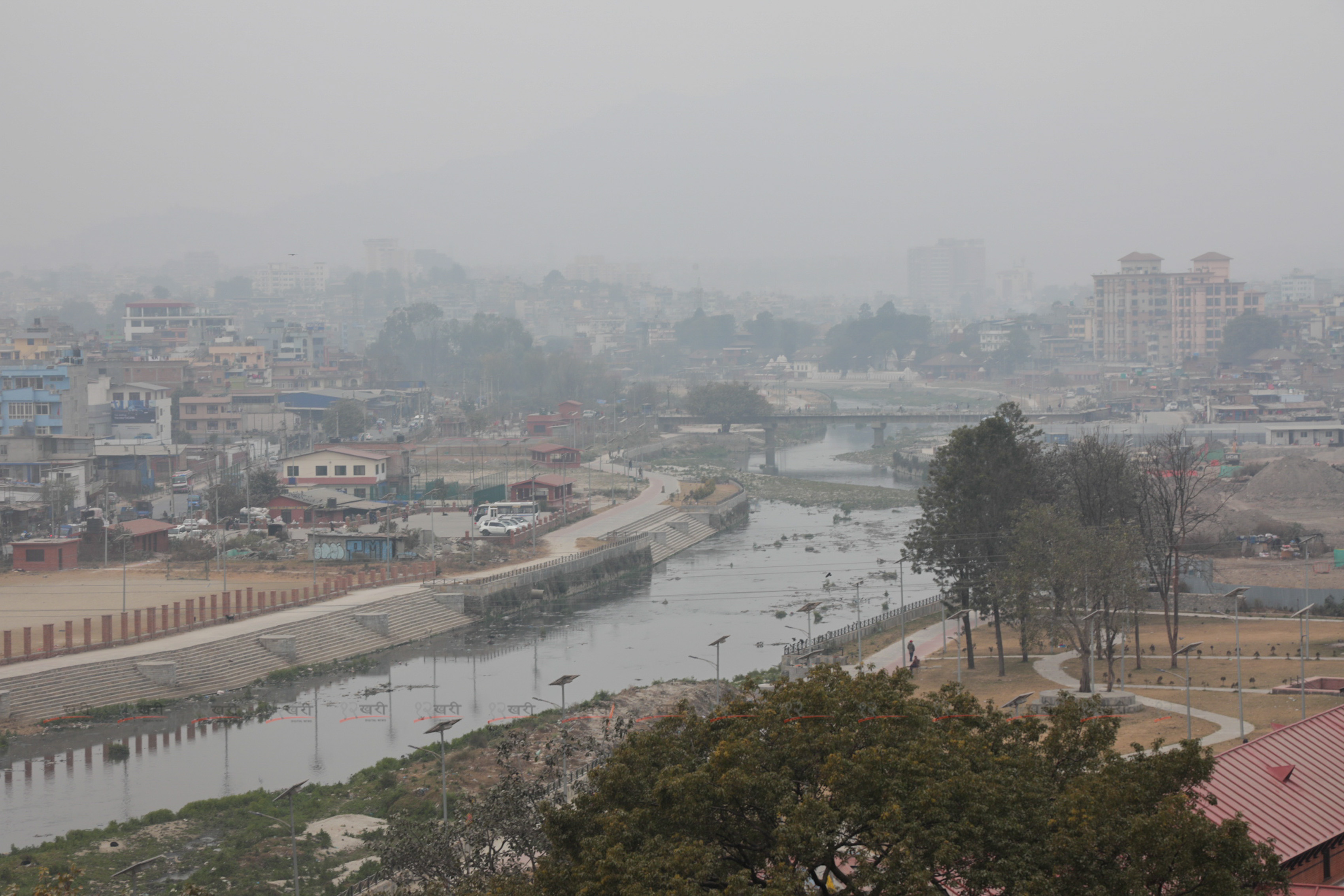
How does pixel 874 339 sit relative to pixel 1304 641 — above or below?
above

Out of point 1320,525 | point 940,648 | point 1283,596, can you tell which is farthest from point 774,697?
point 1320,525

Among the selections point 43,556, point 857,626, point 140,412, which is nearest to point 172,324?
point 140,412

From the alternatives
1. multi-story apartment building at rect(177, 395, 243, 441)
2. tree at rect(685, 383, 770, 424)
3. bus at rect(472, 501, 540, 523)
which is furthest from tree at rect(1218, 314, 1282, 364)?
bus at rect(472, 501, 540, 523)

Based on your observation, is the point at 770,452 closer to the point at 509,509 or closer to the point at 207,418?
the point at 509,509

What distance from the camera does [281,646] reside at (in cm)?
2936

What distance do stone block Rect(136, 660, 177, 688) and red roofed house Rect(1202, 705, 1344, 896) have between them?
2025 cm

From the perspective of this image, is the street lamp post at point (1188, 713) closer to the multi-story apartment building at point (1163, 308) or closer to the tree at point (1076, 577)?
the tree at point (1076, 577)

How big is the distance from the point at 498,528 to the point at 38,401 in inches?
1023

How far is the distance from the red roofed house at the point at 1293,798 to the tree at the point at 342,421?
196ft

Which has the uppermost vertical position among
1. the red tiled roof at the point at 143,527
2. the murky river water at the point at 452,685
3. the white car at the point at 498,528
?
the red tiled roof at the point at 143,527

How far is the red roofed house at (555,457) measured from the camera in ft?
202

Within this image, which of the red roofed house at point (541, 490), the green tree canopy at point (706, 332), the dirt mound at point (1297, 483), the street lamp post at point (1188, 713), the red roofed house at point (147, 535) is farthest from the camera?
the green tree canopy at point (706, 332)

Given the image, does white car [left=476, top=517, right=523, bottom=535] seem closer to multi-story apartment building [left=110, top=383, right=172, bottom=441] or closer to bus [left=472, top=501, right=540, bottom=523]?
bus [left=472, top=501, right=540, bottom=523]

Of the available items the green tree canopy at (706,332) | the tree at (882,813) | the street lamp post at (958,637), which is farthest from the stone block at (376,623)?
the green tree canopy at (706,332)
